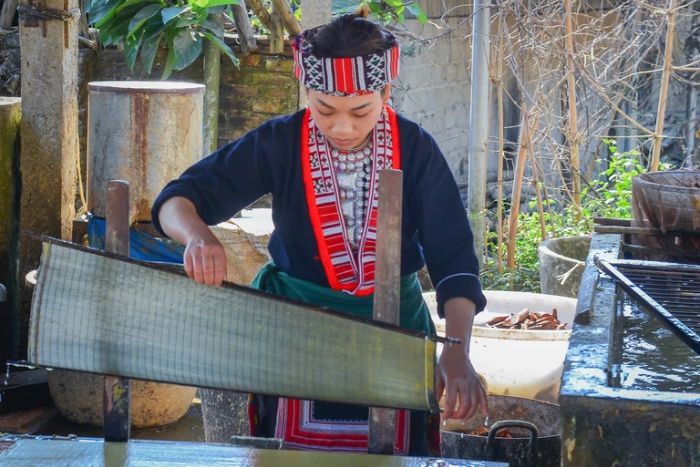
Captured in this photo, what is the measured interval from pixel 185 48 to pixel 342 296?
5462mm

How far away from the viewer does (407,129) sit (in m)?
2.86

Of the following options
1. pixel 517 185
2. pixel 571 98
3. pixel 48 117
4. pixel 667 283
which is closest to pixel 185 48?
pixel 48 117

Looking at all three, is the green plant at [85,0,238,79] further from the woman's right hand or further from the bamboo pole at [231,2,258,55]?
the woman's right hand

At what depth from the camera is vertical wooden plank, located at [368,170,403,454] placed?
2.31 m

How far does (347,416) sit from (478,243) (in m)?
4.39

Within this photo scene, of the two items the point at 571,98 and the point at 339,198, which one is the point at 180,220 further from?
the point at 571,98

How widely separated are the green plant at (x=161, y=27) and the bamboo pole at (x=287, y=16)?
0.47m

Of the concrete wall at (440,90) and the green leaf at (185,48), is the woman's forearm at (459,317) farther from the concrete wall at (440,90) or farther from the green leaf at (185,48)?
the concrete wall at (440,90)

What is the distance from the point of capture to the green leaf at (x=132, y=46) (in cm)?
797

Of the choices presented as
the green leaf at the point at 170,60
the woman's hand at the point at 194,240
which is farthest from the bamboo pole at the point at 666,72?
the woman's hand at the point at 194,240

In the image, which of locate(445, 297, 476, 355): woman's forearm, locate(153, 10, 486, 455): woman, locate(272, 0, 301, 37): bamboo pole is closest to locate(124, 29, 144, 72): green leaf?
locate(272, 0, 301, 37): bamboo pole

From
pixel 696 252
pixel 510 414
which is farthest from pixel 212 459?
pixel 696 252

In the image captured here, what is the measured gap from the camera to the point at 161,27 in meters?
7.91

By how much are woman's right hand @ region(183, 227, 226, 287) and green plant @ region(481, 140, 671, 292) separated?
478 cm
